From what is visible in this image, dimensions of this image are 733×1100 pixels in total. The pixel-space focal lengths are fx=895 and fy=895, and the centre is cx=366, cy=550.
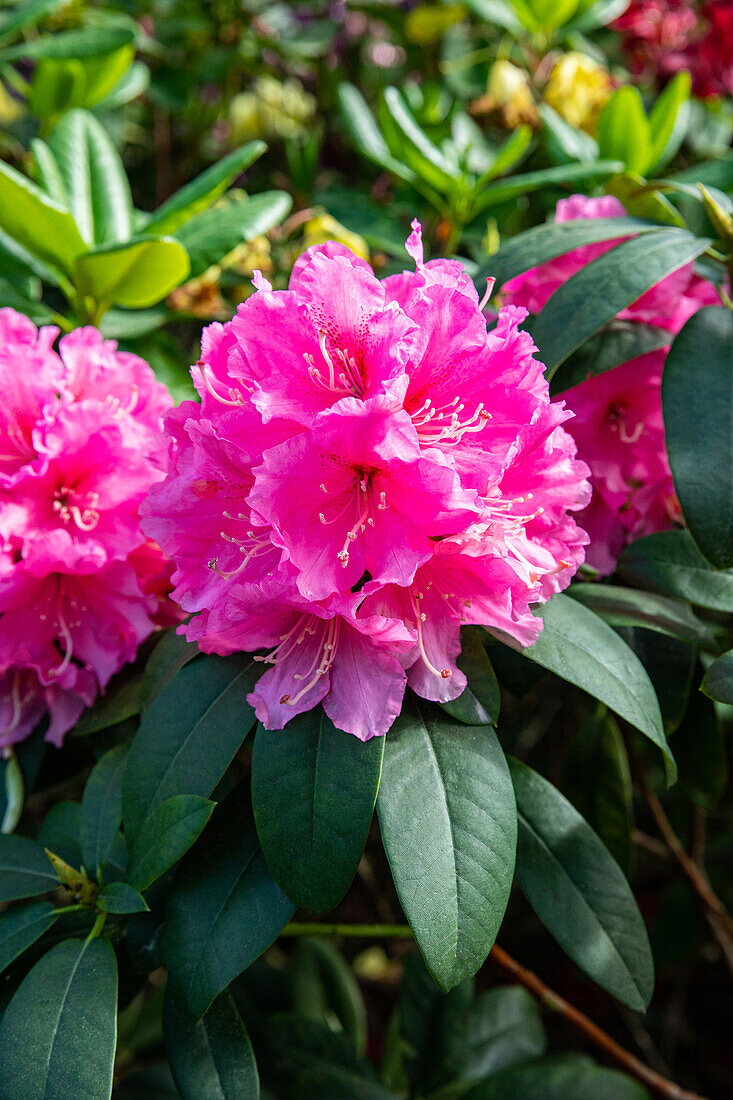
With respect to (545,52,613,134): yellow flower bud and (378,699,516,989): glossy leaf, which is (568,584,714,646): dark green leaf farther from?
(545,52,613,134): yellow flower bud

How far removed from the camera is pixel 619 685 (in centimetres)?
75

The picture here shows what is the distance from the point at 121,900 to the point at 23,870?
6.0 inches

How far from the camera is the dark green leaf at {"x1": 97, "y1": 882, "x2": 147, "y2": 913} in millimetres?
732

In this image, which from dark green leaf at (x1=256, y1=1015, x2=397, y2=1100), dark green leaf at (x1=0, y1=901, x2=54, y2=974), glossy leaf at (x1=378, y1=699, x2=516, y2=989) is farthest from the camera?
dark green leaf at (x1=256, y1=1015, x2=397, y2=1100)

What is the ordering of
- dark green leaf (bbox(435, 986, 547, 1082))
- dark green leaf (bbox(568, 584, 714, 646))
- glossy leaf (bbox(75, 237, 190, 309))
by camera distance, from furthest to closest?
dark green leaf (bbox(435, 986, 547, 1082)) → glossy leaf (bbox(75, 237, 190, 309)) → dark green leaf (bbox(568, 584, 714, 646))

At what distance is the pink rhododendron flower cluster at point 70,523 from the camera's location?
876 millimetres

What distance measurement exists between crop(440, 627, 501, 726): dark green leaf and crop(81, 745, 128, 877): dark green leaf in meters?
0.34

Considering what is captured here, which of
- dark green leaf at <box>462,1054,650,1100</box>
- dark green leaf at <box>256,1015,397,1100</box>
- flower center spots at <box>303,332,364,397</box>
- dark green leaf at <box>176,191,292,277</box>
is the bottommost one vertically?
dark green leaf at <box>462,1054,650,1100</box>

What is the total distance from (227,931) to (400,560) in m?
0.34

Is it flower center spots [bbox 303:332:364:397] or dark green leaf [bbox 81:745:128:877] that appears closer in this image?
flower center spots [bbox 303:332:364:397]

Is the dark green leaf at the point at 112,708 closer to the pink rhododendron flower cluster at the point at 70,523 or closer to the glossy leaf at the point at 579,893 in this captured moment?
the pink rhododendron flower cluster at the point at 70,523

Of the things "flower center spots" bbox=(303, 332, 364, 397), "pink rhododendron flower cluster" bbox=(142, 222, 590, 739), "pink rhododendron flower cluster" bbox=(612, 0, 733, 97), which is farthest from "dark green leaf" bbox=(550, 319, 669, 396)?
"pink rhododendron flower cluster" bbox=(612, 0, 733, 97)

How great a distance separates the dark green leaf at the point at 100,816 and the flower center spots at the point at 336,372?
43cm

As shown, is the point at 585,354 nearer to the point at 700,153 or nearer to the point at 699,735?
the point at 699,735
